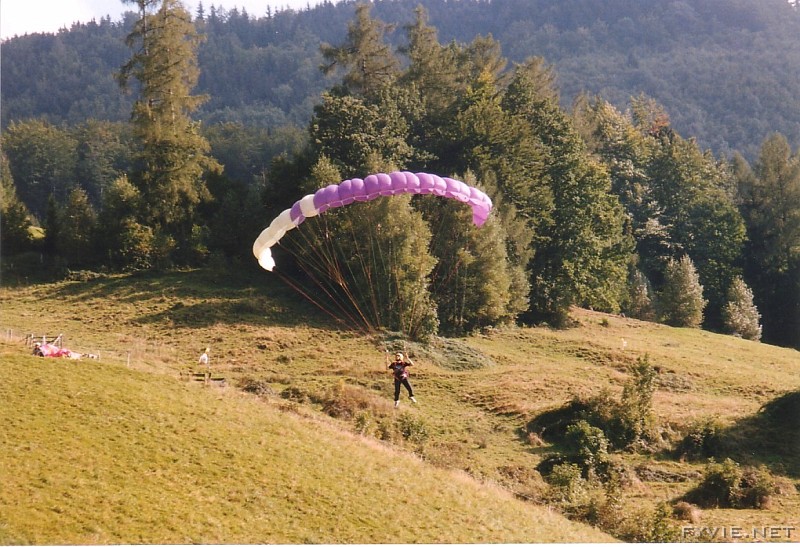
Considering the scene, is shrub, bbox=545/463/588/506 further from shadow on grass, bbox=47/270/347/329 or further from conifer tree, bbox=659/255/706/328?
conifer tree, bbox=659/255/706/328

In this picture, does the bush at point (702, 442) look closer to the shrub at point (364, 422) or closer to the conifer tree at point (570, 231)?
the shrub at point (364, 422)

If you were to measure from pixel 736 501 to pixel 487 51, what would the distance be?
55.9 m

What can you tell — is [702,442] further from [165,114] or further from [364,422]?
[165,114]

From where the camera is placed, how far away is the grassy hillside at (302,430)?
1806cm

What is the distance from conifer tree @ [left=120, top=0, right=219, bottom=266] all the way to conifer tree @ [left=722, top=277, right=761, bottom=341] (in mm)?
40990

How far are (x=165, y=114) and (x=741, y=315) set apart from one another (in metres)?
45.0

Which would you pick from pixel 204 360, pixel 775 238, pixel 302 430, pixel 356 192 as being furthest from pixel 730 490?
pixel 775 238

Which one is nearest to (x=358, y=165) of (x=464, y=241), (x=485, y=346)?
(x=464, y=241)

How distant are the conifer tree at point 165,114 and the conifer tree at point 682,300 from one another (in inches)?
1403

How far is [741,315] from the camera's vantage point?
61719 millimetres

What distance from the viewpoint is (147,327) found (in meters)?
38.4

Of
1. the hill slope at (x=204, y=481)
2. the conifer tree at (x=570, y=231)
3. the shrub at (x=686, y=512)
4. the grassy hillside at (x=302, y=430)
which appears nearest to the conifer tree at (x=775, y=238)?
the conifer tree at (x=570, y=231)

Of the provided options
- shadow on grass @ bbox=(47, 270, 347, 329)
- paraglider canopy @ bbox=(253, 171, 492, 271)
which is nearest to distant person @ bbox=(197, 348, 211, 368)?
paraglider canopy @ bbox=(253, 171, 492, 271)

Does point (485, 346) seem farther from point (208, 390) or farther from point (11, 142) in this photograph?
point (11, 142)
